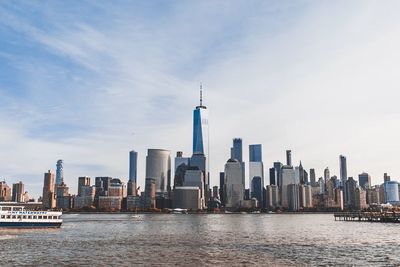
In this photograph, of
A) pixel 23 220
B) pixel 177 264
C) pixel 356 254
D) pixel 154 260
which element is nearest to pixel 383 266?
pixel 356 254

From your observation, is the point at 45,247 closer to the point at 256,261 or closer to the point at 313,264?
the point at 256,261

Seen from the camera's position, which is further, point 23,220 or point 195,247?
point 23,220

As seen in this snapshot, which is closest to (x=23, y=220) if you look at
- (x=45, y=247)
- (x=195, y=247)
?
(x=45, y=247)

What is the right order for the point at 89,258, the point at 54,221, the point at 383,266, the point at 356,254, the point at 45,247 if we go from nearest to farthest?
the point at 383,266
the point at 89,258
the point at 356,254
the point at 45,247
the point at 54,221

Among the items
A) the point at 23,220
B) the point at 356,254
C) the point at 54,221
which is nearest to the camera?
the point at 356,254

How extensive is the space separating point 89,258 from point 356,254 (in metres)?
47.8

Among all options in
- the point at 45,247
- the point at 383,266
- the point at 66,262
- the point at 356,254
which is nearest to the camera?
the point at 383,266

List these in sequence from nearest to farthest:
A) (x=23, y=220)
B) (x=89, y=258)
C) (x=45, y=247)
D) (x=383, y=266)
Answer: (x=383, y=266) → (x=89, y=258) → (x=45, y=247) → (x=23, y=220)

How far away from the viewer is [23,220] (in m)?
141

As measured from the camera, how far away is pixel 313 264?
67.1m

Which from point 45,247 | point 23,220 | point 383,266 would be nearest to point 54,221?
point 23,220

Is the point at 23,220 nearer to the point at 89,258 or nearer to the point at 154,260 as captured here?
the point at 89,258

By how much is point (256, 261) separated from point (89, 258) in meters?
28.3

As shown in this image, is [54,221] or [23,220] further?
[54,221]
